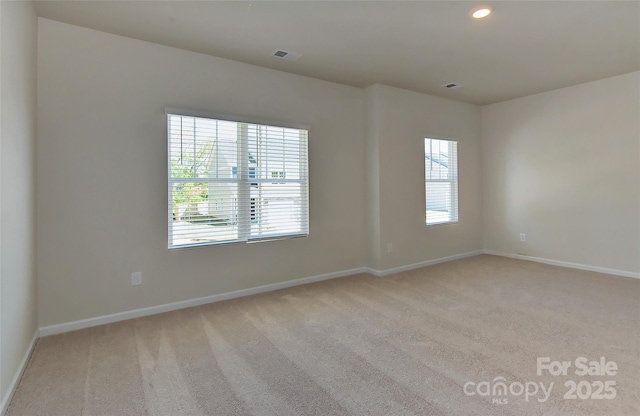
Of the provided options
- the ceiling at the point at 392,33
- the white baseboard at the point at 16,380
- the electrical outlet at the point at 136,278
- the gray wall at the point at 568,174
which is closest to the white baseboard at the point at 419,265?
the gray wall at the point at 568,174

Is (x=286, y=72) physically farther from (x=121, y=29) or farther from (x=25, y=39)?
(x=25, y=39)

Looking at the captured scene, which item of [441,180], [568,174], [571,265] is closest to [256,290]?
[441,180]

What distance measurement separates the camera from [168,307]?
10.6ft

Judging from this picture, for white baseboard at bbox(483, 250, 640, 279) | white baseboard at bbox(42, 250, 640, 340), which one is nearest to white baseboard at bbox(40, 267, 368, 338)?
white baseboard at bbox(42, 250, 640, 340)

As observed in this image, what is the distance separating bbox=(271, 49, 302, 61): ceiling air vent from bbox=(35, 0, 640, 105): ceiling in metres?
0.07

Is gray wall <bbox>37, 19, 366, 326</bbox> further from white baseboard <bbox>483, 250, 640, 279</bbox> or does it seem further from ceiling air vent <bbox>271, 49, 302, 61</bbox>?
white baseboard <bbox>483, 250, 640, 279</bbox>

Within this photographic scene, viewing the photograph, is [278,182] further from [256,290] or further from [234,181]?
[256,290]

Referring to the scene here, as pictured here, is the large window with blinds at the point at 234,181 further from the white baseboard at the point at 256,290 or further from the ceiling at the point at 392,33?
the ceiling at the point at 392,33

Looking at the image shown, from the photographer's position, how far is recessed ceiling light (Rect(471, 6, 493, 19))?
2553mm

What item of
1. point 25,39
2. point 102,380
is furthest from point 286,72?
point 102,380

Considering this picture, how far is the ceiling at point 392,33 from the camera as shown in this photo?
254cm

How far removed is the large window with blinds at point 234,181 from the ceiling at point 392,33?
2.61 ft

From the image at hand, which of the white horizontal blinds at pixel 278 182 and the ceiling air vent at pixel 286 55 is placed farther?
the white horizontal blinds at pixel 278 182

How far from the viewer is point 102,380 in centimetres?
204
